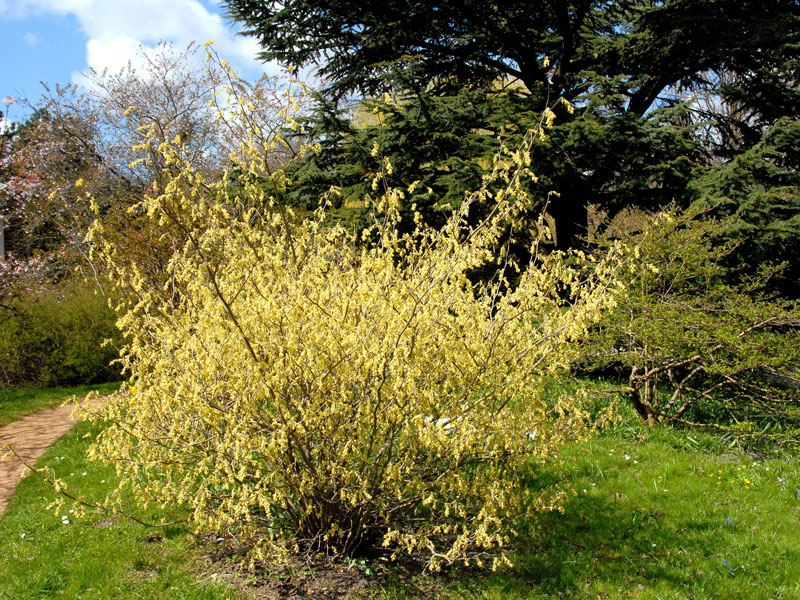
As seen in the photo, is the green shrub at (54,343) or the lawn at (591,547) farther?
the green shrub at (54,343)

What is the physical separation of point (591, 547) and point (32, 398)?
7.68 meters

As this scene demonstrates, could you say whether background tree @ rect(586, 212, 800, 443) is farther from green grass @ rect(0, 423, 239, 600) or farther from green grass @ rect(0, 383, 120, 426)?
green grass @ rect(0, 383, 120, 426)

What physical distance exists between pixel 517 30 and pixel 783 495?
7.92 m

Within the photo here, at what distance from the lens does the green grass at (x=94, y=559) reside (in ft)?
9.85

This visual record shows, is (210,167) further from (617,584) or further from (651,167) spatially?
(617,584)

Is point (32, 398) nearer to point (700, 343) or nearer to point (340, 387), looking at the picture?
point (340, 387)

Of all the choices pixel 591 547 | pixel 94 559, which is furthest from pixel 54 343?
pixel 591 547

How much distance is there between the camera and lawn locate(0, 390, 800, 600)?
305 centimetres

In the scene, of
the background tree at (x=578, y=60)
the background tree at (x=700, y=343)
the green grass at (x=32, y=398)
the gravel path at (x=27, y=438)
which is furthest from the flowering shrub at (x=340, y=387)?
the background tree at (x=578, y=60)

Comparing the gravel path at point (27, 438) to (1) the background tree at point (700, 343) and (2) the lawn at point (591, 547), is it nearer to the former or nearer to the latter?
(2) the lawn at point (591, 547)

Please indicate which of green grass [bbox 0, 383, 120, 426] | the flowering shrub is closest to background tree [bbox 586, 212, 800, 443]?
the flowering shrub

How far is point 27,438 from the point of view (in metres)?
5.98

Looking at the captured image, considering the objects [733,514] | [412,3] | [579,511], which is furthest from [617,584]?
[412,3]

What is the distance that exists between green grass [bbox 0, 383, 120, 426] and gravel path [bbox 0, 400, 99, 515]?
0.17 m
